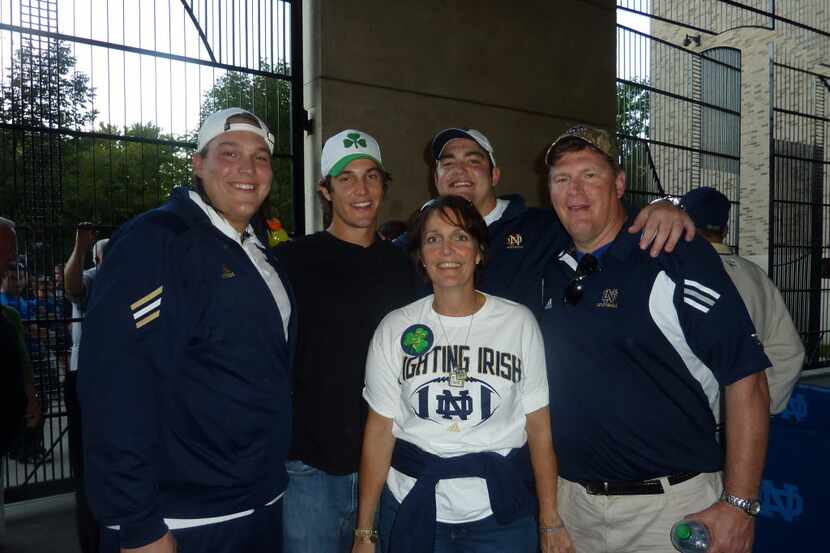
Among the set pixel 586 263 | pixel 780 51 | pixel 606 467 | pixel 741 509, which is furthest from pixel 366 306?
pixel 780 51

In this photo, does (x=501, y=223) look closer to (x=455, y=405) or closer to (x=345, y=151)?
(x=345, y=151)

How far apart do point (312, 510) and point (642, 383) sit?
137 cm

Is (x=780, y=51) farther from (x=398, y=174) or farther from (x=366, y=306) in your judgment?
(x=366, y=306)

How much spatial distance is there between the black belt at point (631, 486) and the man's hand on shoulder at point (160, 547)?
56.0 inches

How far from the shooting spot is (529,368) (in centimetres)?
221

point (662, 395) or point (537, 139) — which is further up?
point (537, 139)

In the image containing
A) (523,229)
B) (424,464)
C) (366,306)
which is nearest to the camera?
(424,464)

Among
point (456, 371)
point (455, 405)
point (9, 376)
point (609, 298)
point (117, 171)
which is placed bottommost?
point (9, 376)

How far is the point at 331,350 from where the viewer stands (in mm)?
2521

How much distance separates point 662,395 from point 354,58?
17.5 ft

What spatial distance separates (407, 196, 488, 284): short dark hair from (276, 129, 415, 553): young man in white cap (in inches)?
12.3

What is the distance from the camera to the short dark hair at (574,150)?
2340mm

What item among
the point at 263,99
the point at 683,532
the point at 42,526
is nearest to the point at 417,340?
the point at 683,532

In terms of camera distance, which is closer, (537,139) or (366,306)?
(366,306)
